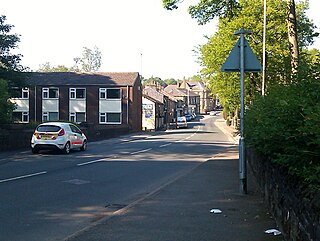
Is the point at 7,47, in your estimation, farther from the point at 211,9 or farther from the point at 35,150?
the point at 211,9

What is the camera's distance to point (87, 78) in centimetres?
6575

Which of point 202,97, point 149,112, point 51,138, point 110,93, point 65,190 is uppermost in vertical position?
point 202,97

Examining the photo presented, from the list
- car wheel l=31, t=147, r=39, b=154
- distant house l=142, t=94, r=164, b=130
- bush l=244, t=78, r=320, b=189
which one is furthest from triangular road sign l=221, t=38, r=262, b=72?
distant house l=142, t=94, r=164, b=130

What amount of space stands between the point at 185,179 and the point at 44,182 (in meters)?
3.98

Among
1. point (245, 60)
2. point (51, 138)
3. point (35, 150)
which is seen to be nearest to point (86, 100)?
point (35, 150)

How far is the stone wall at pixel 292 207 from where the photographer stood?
4.70 meters

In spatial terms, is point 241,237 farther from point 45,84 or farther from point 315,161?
point 45,84

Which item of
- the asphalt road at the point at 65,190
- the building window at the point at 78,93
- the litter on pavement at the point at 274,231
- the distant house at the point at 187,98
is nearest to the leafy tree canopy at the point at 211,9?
the asphalt road at the point at 65,190

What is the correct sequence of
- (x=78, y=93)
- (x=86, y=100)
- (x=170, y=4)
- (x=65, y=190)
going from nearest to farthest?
1. (x=65, y=190)
2. (x=170, y=4)
3. (x=86, y=100)
4. (x=78, y=93)

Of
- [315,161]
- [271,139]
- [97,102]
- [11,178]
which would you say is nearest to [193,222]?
[271,139]

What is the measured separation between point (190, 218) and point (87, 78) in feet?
193

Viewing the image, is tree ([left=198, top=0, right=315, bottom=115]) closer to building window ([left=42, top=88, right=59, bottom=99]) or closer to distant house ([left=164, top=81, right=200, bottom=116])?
building window ([left=42, top=88, right=59, bottom=99])

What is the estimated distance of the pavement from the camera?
23.1 ft

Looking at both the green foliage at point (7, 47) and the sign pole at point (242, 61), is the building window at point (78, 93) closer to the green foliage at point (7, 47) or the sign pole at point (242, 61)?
the green foliage at point (7, 47)
